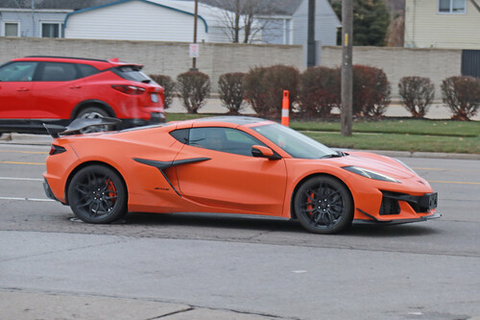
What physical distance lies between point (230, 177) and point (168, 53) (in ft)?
107

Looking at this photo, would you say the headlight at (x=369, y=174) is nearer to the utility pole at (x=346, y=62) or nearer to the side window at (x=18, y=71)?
the side window at (x=18, y=71)

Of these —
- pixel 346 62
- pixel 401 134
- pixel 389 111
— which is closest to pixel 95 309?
pixel 346 62

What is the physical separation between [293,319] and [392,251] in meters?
2.56

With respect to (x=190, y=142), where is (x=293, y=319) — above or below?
below

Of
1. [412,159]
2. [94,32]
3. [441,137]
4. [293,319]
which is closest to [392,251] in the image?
[293,319]

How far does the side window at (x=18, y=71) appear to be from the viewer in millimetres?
16609

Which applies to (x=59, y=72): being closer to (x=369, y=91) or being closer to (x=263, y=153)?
(x=263, y=153)

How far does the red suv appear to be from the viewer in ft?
53.2

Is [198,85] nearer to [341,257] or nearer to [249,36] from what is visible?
[341,257]

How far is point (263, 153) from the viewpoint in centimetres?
859

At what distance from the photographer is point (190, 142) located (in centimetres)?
900

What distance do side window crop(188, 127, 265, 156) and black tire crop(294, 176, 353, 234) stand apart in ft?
2.52

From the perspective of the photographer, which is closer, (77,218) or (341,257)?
(341,257)

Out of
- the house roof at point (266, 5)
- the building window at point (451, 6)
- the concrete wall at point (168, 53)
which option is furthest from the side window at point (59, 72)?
the building window at point (451, 6)
